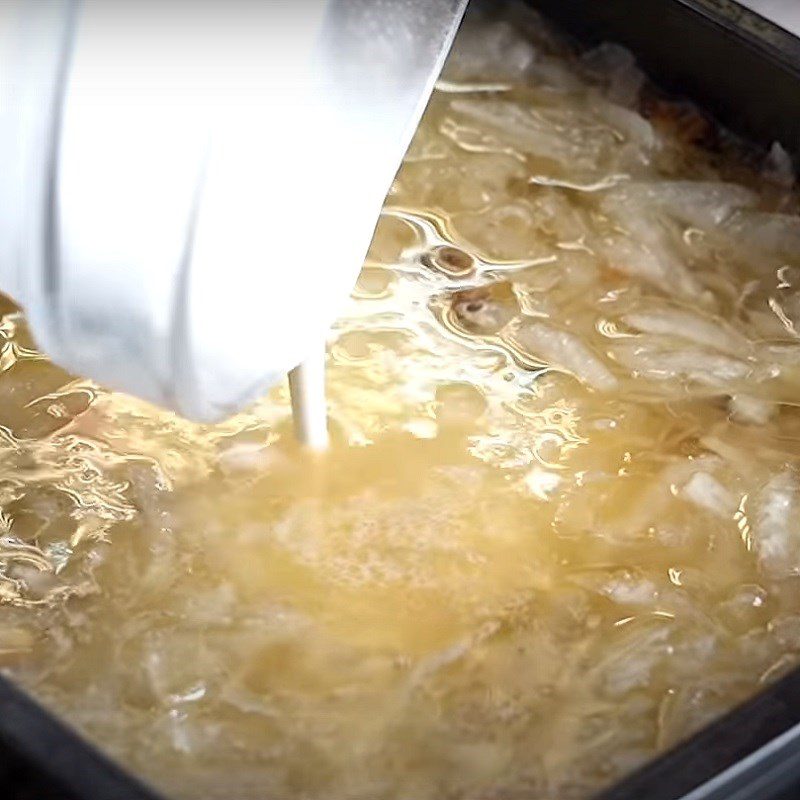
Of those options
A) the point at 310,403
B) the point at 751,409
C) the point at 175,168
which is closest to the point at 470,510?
the point at 310,403

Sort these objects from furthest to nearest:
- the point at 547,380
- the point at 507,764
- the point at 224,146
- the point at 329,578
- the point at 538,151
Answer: the point at 538,151 → the point at 547,380 → the point at 329,578 → the point at 507,764 → the point at 224,146

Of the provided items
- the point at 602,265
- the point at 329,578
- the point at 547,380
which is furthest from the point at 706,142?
the point at 329,578

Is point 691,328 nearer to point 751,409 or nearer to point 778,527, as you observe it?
point 751,409

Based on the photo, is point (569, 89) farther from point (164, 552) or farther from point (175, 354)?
point (175, 354)

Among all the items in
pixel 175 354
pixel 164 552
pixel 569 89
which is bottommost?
pixel 164 552

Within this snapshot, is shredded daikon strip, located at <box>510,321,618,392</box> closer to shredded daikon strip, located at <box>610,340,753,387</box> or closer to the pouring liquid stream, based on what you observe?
shredded daikon strip, located at <box>610,340,753,387</box>

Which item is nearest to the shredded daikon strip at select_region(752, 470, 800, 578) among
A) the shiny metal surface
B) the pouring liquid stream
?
the pouring liquid stream

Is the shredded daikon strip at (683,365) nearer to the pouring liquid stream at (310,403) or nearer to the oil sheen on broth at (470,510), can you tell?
the oil sheen on broth at (470,510)
